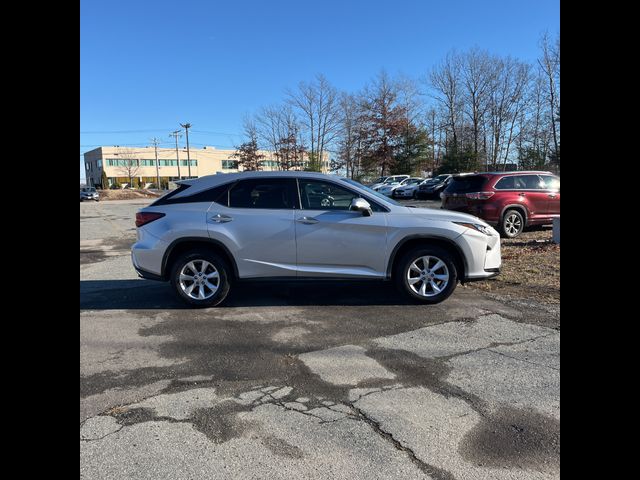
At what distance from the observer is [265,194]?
19.8ft

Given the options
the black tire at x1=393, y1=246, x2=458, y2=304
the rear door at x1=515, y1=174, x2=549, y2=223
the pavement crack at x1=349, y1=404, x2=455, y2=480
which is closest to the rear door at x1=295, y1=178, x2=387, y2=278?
the black tire at x1=393, y1=246, x2=458, y2=304

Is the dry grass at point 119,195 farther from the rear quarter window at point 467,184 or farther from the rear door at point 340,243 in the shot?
the rear door at point 340,243

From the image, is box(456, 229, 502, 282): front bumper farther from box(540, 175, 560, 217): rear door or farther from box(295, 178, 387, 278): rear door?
box(540, 175, 560, 217): rear door

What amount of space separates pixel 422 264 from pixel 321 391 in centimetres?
285

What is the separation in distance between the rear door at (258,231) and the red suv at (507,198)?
701 centimetres

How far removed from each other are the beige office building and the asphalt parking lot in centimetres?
10212

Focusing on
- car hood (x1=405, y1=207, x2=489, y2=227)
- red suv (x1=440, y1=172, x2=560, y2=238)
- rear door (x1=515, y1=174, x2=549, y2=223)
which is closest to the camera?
car hood (x1=405, y1=207, x2=489, y2=227)

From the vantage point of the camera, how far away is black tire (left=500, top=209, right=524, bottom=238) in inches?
456

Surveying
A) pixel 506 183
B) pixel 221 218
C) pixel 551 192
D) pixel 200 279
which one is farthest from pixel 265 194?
pixel 551 192

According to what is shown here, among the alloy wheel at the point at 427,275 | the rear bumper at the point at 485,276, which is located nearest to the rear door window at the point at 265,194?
the alloy wheel at the point at 427,275
